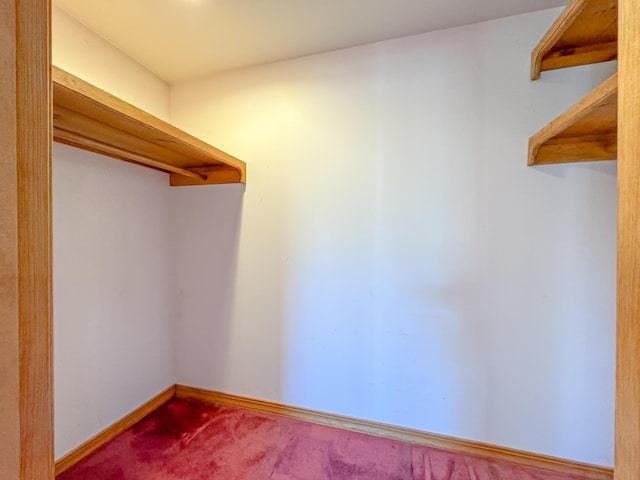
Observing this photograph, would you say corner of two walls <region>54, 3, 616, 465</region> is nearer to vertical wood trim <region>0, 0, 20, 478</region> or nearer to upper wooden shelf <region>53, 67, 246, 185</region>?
upper wooden shelf <region>53, 67, 246, 185</region>

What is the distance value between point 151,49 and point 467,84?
71.4 inches

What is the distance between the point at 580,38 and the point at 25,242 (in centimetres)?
202

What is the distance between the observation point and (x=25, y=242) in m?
0.36

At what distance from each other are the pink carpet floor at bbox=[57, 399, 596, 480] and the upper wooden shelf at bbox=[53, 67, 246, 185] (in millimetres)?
1537

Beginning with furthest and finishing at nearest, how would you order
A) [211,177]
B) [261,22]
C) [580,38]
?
1. [211,177]
2. [261,22]
3. [580,38]

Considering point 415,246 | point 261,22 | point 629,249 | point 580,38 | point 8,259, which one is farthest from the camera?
point 415,246

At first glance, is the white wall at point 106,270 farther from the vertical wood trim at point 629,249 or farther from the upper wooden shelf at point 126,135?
the vertical wood trim at point 629,249

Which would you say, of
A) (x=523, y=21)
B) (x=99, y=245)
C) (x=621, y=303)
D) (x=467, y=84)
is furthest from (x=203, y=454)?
(x=523, y=21)

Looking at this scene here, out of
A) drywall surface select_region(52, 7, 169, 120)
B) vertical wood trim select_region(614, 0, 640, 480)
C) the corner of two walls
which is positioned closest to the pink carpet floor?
the corner of two walls

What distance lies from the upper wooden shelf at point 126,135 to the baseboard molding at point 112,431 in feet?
4.87

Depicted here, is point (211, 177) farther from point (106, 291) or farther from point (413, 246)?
point (413, 246)

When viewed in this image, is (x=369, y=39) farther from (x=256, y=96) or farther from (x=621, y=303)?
(x=621, y=303)

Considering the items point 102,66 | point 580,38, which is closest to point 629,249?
point 580,38

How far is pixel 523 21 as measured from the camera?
4.90 ft
